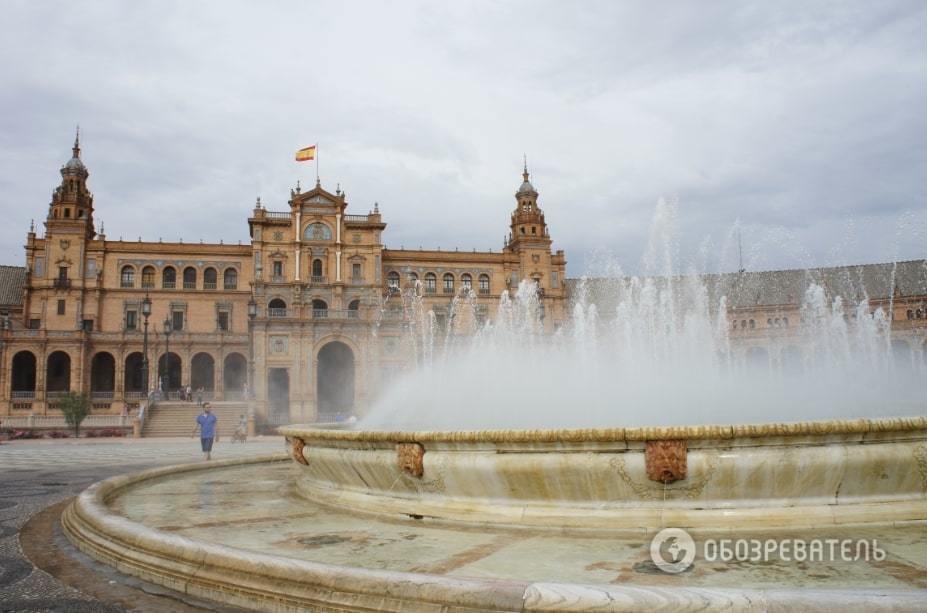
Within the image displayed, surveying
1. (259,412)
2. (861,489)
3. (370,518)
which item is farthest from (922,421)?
(259,412)

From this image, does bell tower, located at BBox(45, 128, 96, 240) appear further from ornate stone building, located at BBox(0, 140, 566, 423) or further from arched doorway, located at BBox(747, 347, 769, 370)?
arched doorway, located at BBox(747, 347, 769, 370)

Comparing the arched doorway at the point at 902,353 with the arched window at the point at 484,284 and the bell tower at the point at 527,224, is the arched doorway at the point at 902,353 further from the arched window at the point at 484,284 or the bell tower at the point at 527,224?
the arched window at the point at 484,284

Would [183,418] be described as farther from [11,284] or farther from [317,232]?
[11,284]

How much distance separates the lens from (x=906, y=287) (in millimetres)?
61219

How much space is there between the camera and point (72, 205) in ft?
187

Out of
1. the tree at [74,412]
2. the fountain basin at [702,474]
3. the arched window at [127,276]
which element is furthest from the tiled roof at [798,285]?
the fountain basin at [702,474]

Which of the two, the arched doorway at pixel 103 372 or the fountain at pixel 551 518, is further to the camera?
the arched doorway at pixel 103 372

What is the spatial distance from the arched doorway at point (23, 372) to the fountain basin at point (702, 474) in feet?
184

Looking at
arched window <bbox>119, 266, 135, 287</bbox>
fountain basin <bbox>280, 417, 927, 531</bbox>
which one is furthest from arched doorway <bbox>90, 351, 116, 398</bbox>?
fountain basin <bbox>280, 417, 927, 531</bbox>

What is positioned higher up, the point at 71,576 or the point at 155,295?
the point at 155,295

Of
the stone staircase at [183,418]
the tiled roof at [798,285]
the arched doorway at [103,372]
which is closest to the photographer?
the stone staircase at [183,418]

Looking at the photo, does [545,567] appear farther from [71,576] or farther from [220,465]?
[220,465]

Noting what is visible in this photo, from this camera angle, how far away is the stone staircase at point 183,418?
114 ft

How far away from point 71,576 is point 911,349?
198 ft
